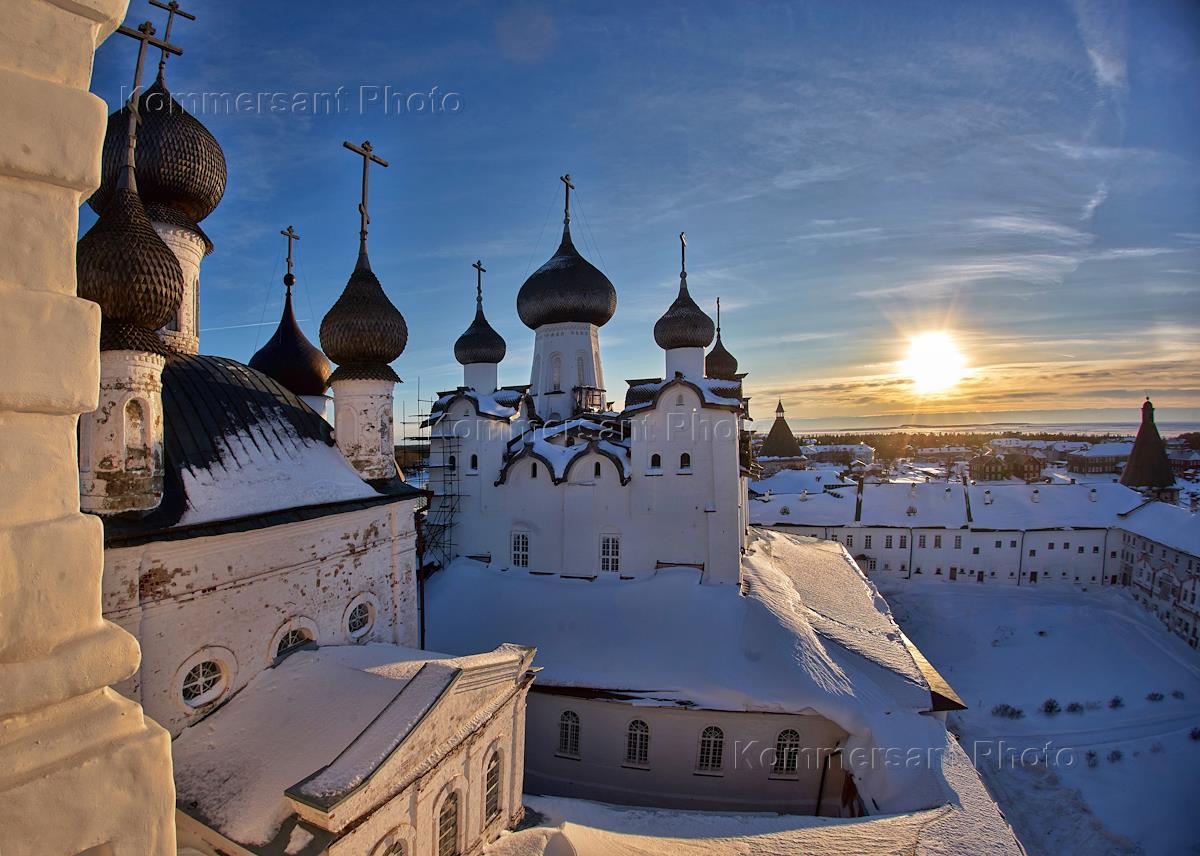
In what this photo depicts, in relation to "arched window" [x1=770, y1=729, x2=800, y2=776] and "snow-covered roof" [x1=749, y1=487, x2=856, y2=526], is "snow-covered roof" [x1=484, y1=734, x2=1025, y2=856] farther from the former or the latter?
"snow-covered roof" [x1=749, y1=487, x2=856, y2=526]

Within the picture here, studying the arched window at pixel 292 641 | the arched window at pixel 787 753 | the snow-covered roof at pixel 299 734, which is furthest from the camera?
the arched window at pixel 787 753

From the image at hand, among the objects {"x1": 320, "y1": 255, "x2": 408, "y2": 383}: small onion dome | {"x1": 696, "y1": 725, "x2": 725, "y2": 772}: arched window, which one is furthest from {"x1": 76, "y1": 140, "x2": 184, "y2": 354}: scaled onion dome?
{"x1": 696, "y1": 725, "x2": 725, "y2": 772}: arched window

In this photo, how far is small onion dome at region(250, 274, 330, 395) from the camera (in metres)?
14.0

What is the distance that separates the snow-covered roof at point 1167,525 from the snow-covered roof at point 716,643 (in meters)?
17.3

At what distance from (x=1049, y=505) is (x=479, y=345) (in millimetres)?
29030

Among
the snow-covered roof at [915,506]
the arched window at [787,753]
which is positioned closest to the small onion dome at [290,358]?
the arched window at [787,753]

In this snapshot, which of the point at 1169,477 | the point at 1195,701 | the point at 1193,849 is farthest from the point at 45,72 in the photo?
the point at 1169,477

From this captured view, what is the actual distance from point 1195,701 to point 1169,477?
1029 inches

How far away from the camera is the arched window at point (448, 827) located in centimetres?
710

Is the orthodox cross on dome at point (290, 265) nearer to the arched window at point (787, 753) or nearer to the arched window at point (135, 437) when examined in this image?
the arched window at point (135, 437)

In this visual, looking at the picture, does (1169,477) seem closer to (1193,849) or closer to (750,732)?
(1193,849)

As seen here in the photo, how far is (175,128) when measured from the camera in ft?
30.8

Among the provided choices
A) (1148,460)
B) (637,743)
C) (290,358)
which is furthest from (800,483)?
(290,358)

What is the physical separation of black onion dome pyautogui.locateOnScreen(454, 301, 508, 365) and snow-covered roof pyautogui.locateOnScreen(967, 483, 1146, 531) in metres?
23.9
